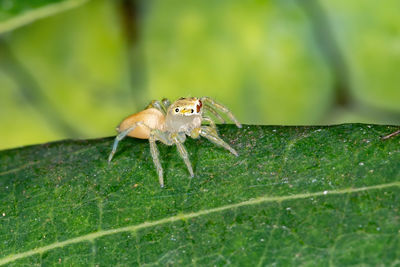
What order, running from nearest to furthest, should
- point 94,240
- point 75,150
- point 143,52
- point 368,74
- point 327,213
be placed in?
point 327,213 < point 94,240 < point 75,150 < point 368,74 < point 143,52

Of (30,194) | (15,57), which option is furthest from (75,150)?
(15,57)

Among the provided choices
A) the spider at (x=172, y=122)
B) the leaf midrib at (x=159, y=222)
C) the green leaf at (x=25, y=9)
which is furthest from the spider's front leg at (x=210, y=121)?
the green leaf at (x=25, y=9)

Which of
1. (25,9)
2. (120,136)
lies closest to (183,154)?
(120,136)

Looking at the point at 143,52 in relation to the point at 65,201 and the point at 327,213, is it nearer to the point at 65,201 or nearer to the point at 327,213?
the point at 65,201

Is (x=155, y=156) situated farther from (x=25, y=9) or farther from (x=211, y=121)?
(x=25, y=9)

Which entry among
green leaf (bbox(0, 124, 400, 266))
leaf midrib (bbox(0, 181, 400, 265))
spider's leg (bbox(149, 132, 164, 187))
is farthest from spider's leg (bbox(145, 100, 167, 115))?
leaf midrib (bbox(0, 181, 400, 265))

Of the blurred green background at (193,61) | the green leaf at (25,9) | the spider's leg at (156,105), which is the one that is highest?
the green leaf at (25,9)

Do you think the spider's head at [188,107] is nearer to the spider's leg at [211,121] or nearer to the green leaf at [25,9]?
the spider's leg at [211,121]
